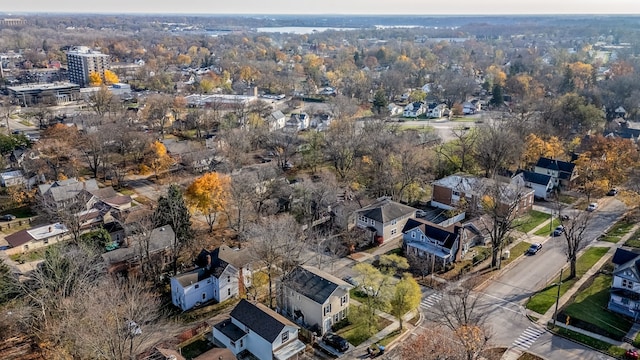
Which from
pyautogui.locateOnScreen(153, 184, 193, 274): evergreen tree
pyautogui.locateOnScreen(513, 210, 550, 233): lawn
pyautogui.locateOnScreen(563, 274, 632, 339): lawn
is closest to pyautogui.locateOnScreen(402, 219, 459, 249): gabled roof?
pyautogui.locateOnScreen(513, 210, 550, 233): lawn

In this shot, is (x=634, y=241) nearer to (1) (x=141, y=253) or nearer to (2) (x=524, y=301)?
(2) (x=524, y=301)

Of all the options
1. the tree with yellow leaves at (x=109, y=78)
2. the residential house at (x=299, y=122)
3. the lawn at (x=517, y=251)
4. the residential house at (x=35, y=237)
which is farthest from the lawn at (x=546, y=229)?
the tree with yellow leaves at (x=109, y=78)

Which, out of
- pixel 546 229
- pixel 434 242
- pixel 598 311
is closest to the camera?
pixel 598 311

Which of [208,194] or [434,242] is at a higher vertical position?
[208,194]

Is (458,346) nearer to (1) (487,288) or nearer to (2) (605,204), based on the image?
(1) (487,288)

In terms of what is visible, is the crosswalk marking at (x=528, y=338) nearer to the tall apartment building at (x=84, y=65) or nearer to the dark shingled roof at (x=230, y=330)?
the dark shingled roof at (x=230, y=330)

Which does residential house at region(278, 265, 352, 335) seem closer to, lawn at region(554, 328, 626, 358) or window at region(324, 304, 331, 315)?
window at region(324, 304, 331, 315)

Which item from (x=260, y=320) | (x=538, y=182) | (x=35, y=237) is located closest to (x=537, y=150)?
(x=538, y=182)
